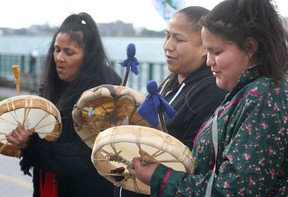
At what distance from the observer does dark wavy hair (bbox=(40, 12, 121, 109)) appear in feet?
9.93

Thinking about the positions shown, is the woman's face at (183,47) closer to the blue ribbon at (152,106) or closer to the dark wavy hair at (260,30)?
the blue ribbon at (152,106)

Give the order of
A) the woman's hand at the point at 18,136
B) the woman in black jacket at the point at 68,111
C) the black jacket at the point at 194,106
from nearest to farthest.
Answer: the black jacket at the point at 194,106, the woman's hand at the point at 18,136, the woman in black jacket at the point at 68,111

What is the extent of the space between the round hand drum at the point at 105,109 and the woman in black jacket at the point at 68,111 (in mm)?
270

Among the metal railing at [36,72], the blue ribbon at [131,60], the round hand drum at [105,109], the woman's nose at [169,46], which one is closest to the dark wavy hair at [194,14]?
the woman's nose at [169,46]

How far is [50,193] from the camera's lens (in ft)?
9.77

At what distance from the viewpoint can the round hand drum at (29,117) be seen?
2.63 metres

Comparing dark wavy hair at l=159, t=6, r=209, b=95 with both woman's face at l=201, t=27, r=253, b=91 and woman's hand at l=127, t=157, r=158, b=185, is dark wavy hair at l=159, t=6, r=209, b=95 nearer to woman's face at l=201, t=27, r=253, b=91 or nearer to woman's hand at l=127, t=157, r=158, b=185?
woman's face at l=201, t=27, r=253, b=91

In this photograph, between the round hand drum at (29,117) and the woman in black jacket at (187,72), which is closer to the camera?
the woman in black jacket at (187,72)

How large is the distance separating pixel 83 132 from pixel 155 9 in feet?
15.5

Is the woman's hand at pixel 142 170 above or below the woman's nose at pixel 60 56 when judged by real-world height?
below

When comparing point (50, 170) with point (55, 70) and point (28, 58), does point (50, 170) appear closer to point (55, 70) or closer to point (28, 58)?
point (55, 70)

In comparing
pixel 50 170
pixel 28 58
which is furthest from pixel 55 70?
pixel 28 58

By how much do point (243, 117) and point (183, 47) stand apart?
3.09 feet

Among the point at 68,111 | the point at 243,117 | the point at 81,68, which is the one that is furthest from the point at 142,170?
the point at 81,68
